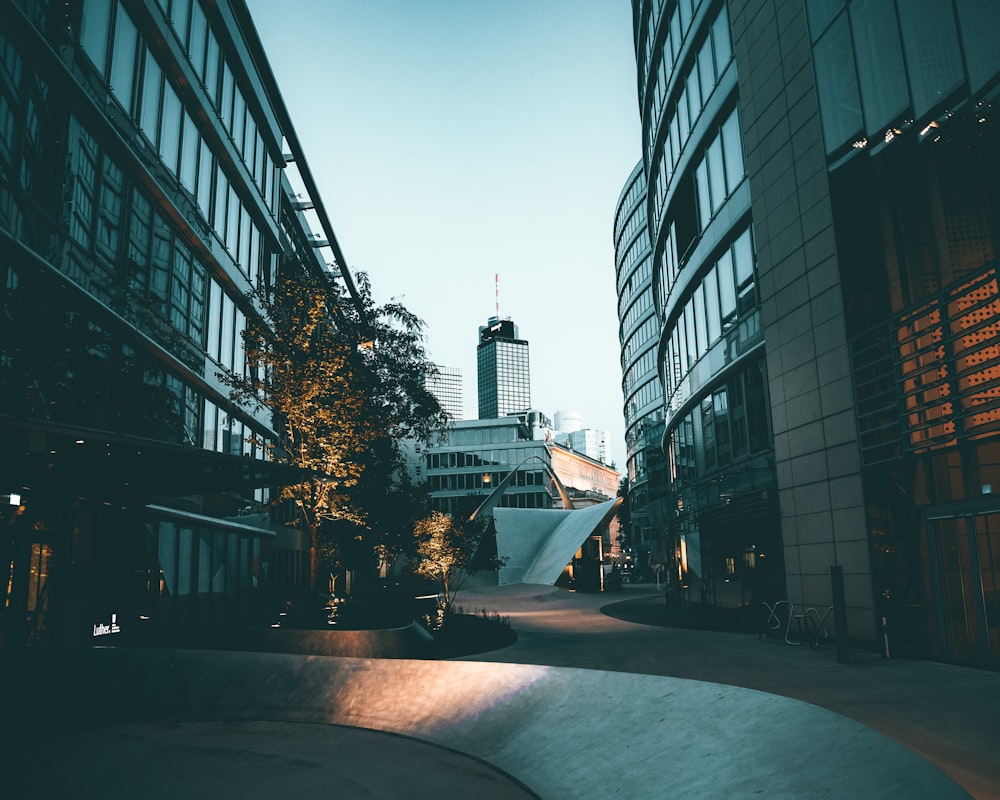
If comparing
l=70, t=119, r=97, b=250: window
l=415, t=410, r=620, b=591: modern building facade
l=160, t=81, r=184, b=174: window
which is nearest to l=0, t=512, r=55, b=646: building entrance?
l=70, t=119, r=97, b=250: window

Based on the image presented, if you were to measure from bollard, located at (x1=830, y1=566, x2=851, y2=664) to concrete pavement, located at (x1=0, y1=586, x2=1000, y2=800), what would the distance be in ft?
1.00

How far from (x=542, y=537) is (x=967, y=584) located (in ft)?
150

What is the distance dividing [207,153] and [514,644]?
17.4 m

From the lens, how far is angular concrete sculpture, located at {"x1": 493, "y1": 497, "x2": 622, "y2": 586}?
167 ft

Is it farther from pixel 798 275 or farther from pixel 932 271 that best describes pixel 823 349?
pixel 932 271

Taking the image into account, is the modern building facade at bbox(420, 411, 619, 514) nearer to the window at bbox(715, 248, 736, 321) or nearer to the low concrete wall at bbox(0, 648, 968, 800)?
the window at bbox(715, 248, 736, 321)

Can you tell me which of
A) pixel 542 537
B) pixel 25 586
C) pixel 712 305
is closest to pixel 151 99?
pixel 25 586

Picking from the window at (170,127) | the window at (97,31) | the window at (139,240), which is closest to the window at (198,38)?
the window at (170,127)

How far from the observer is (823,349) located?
16.0 meters

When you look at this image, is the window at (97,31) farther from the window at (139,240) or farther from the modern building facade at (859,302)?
the modern building facade at (859,302)

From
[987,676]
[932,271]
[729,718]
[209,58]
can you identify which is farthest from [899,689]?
[209,58]

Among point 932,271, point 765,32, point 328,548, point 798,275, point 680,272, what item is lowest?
point 328,548

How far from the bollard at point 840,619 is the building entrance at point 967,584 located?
1521 mm

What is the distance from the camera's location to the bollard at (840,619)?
43.3 ft
